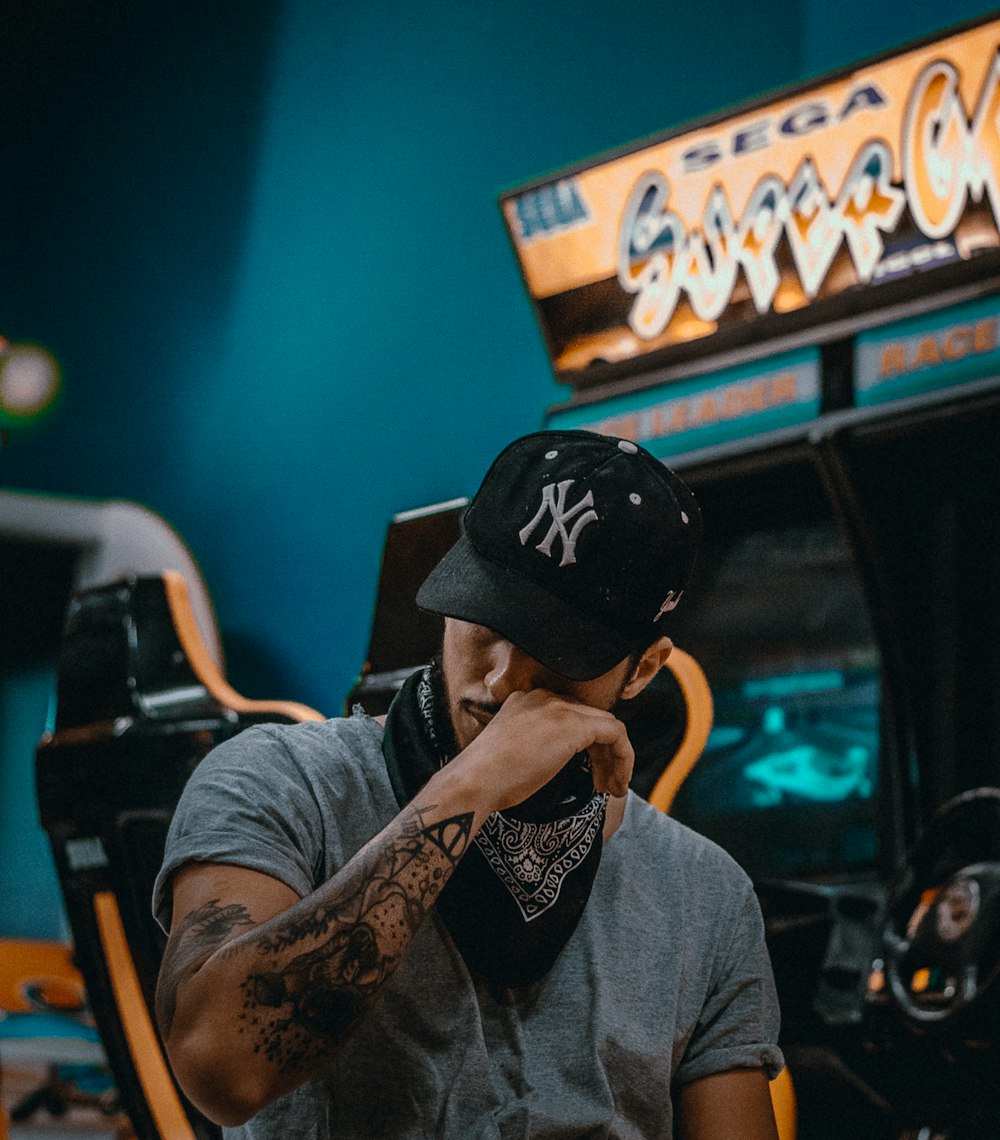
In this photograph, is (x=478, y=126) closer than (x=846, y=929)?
No

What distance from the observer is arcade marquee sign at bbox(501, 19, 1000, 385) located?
2.07 meters

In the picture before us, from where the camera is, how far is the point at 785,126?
7.43 ft

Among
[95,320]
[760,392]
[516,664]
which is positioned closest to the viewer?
[516,664]

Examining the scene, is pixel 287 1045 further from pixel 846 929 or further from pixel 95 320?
pixel 95 320

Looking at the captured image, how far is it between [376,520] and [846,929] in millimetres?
1754

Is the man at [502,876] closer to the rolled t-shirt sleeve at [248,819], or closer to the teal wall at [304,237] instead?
the rolled t-shirt sleeve at [248,819]

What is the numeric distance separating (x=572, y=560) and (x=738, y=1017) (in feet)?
1.58

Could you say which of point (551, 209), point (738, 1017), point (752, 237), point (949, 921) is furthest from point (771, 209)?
point (738, 1017)

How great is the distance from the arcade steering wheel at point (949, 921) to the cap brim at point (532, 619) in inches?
34.4

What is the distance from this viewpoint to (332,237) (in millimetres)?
3773

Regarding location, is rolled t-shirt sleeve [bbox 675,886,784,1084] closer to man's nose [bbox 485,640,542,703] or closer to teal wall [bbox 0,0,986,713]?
man's nose [bbox 485,640,542,703]

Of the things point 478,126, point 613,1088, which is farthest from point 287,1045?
point 478,126

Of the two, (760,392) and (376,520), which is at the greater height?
(760,392)

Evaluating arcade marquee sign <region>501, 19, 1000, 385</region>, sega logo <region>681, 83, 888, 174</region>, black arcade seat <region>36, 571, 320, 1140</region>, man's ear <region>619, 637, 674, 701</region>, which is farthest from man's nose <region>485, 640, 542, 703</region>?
sega logo <region>681, 83, 888, 174</region>
